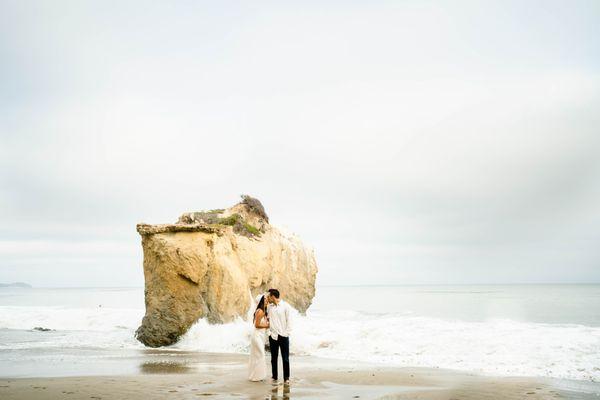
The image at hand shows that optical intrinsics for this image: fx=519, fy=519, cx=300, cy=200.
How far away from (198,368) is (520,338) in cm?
Answer: 1040

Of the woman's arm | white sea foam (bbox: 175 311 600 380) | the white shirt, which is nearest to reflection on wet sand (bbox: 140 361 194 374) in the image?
the woman's arm

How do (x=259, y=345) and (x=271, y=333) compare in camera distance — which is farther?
(x=271, y=333)

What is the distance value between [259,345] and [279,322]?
0.65 metres

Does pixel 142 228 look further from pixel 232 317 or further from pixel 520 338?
pixel 520 338

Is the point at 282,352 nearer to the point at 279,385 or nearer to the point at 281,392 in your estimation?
the point at 279,385

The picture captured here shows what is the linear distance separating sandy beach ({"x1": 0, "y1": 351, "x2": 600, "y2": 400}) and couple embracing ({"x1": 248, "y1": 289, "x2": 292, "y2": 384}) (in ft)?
1.10

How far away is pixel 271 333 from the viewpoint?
36.6 feet

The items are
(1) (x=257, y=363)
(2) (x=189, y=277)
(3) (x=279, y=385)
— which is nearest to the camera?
(3) (x=279, y=385)

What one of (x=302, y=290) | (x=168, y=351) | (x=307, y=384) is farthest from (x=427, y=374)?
(x=302, y=290)

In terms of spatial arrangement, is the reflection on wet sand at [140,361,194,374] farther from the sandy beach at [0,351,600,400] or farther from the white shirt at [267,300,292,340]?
the white shirt at [267,300,292,340]

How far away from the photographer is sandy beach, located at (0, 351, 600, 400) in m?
9.02

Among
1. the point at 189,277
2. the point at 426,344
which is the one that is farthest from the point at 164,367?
the point at 426,344

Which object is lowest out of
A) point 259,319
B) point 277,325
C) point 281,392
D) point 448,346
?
point 448,346

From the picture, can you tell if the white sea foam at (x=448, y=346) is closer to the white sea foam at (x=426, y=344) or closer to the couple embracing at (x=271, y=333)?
the white sea foam at (x=426, y=344)
